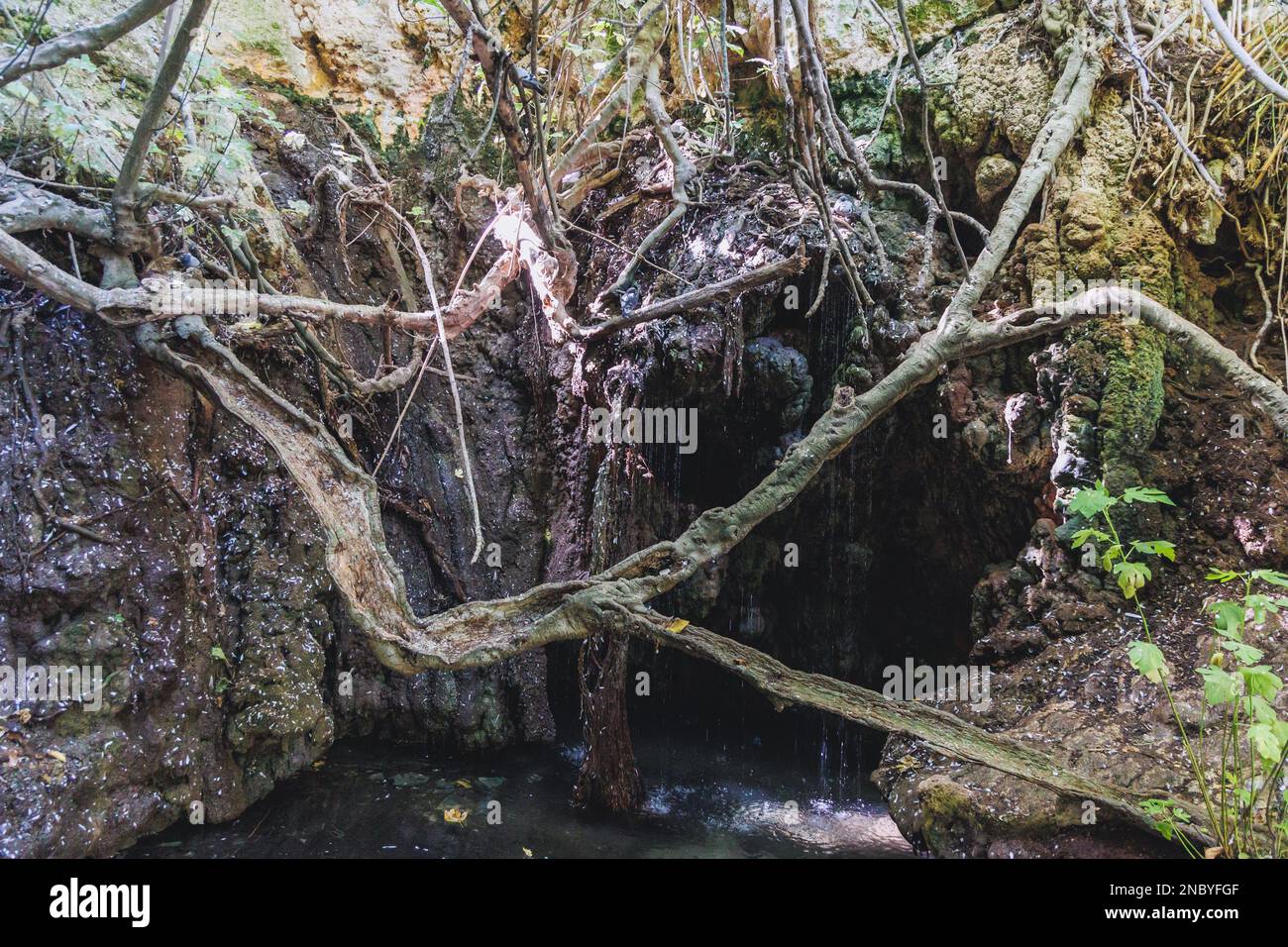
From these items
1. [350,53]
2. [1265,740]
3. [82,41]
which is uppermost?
[350,53]

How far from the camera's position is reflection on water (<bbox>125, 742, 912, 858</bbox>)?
387 cm

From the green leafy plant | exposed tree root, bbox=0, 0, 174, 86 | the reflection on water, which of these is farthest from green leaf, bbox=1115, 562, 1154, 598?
exposed tree root, bbox=0, 0, 174, 86

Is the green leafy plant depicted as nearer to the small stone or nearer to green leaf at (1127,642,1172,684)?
green leaf at (1127,642,1172,684)

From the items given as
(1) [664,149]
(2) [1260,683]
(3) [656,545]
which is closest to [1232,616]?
(2) [1260,683]

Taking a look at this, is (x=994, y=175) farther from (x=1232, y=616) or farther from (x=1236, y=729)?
(x=1236, y=729)

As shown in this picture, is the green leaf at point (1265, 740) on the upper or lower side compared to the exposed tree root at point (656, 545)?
lower

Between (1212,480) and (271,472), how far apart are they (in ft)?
18.8

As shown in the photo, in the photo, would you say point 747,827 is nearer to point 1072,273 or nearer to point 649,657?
point 649,657

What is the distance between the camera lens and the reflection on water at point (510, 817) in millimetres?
3867

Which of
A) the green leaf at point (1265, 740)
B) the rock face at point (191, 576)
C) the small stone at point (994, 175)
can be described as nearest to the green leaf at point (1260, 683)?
the green leaf at point (1265, 740)

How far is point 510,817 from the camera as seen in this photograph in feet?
14.2

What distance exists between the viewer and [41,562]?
136 inches

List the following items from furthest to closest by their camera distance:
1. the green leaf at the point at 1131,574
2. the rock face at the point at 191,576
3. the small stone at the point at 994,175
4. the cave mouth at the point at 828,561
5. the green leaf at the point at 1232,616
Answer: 1. the cave mouth at the point at 828,561
2. the small stone at the point at 994,175
3. the rock face at the point at 191,576
4. the green leaf at the point at 1131,574
5. the green leaf at the point at 1232,616

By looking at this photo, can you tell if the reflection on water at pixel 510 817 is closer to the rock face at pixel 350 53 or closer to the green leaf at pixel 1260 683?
the green leaf at pixel 1260 683
